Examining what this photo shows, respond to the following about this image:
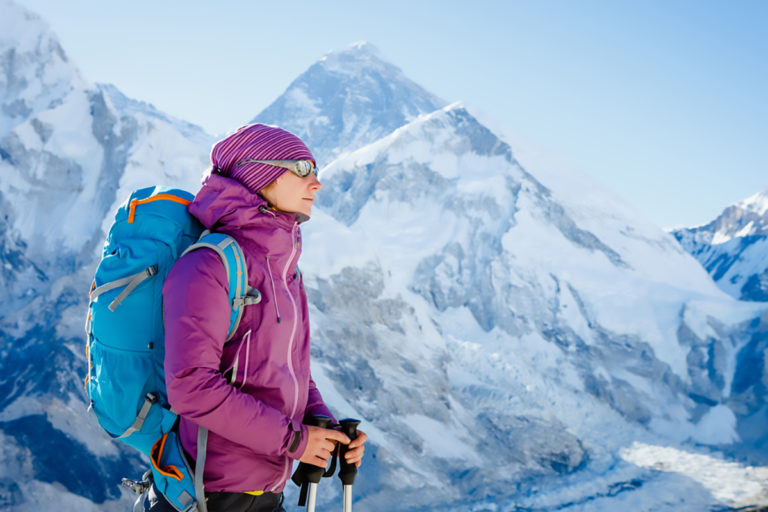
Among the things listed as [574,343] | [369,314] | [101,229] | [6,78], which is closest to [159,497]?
[101,229]

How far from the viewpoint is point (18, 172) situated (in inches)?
1897

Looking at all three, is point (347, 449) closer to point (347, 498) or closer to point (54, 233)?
point (347, 498)

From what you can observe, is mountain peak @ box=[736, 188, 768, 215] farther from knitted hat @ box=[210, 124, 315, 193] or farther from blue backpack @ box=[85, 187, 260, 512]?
blue backpack @ box=[85, 187, 260, 512]

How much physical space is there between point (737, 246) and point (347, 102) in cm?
9459

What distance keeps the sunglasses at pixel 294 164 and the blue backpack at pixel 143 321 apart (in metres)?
0.44

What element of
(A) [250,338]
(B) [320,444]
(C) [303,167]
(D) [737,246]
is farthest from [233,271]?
(D) [737,246]

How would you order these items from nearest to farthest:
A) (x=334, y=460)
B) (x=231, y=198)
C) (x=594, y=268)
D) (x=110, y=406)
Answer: (x=110, y=406), (x=231, y=198), (x=334, y=460), (x=594, y=268)

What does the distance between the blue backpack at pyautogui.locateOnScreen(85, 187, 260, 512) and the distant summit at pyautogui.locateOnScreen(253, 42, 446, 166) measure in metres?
136

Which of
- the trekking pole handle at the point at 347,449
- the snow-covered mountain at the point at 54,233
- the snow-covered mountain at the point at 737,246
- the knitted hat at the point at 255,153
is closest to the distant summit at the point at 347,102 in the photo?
the snow-covered mountain at the point at 737,246

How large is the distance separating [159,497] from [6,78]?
222 feet

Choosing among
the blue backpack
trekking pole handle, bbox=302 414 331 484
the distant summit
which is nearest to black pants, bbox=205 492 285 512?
the blue backpack

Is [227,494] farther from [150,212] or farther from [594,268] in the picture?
[594,268]

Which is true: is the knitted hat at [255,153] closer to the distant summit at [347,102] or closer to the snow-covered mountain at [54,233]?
the snow-covered mountain at [54,233]

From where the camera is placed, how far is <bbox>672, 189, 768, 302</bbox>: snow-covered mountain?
9770cm
